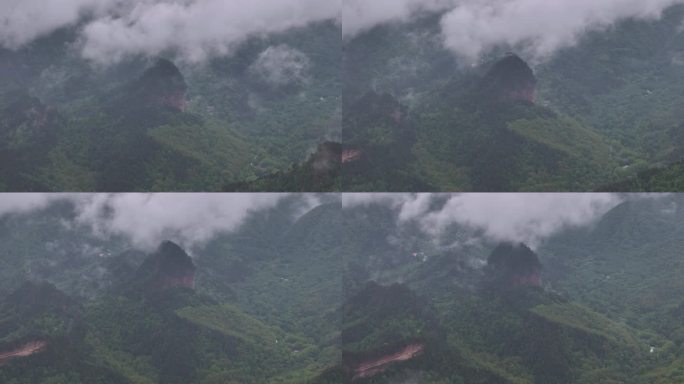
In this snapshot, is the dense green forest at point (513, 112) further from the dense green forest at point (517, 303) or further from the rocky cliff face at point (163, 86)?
the rocky cliff face at point (163, 86)

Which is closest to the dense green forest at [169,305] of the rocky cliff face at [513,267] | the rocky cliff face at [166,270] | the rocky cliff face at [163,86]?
the rocky cliff face at [166,270]

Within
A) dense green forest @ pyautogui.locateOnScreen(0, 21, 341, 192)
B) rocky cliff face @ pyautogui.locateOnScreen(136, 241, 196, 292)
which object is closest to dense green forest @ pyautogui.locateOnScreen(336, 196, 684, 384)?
dense green forest @ pyautogui.locateOnScreen(0, 21, 341, 192)

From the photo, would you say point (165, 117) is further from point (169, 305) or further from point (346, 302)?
point (346, 302)

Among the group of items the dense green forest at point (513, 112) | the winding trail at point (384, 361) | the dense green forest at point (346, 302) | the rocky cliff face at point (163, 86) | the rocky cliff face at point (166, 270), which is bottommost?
the winding trail at point (384, 361)

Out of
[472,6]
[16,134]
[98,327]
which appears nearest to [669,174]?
[472,6]

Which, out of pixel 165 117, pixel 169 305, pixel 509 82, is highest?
pixel 165 117

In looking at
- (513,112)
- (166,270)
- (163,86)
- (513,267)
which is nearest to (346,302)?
(513,267)

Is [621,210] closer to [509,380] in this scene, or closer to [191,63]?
[509,380]
